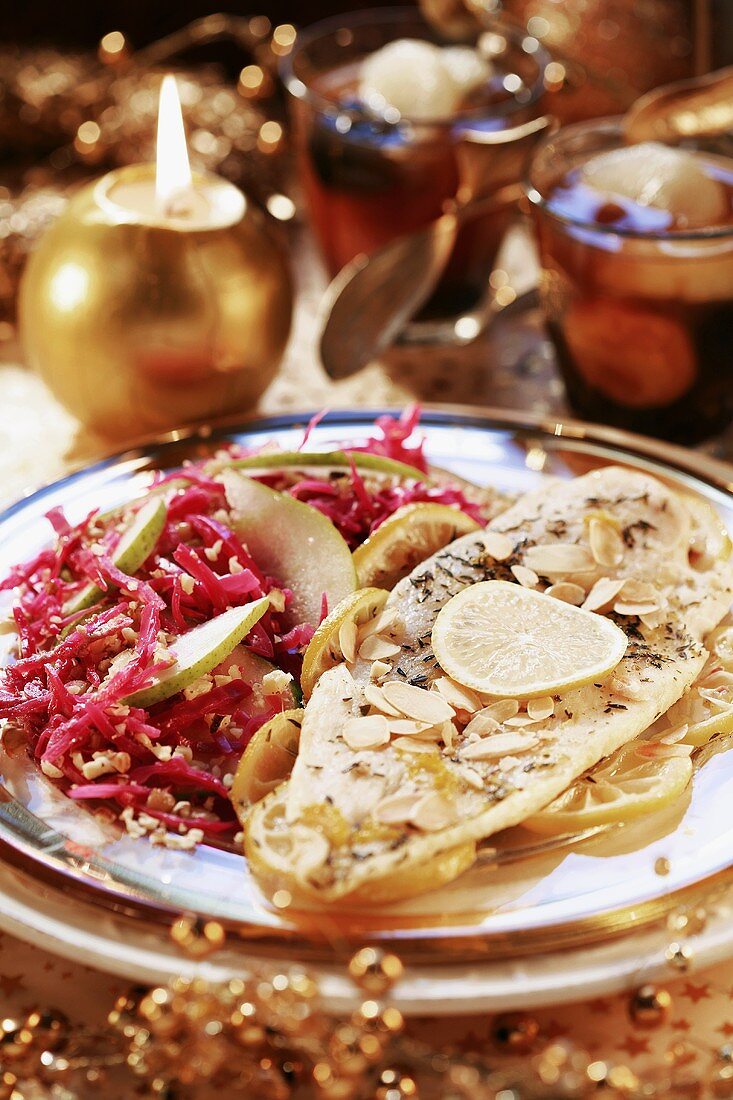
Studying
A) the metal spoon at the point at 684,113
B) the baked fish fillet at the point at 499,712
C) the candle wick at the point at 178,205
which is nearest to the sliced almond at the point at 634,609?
the baked fish fillet at the point at 499,712

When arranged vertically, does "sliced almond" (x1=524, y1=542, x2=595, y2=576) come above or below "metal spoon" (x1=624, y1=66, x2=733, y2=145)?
below

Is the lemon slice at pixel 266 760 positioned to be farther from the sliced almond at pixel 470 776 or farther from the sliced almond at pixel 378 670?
the sliced almond at pixel 470 776

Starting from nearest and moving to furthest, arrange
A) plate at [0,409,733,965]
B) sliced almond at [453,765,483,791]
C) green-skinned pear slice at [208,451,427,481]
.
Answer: plate at [0,409,733,965]
sliced almond at [453,765,483,791]
green-skinned pear slice at [208,451,427,481]

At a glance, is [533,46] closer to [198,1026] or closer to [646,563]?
[646,563]

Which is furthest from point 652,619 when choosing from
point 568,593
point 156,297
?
point 156,297

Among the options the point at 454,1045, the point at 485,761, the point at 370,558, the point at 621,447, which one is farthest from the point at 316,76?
the point at 454,1045

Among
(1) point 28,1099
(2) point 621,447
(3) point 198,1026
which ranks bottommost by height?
(2) point 621,447

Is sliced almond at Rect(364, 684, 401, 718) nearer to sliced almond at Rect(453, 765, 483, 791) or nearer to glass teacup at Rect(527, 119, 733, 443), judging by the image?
sliced almond at Rect(453, 765, 483, 791)

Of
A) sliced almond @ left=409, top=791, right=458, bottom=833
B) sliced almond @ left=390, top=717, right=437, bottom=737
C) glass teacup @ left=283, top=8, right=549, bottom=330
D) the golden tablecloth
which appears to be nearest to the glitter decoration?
the golden tablecloth
